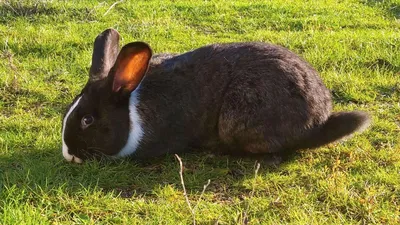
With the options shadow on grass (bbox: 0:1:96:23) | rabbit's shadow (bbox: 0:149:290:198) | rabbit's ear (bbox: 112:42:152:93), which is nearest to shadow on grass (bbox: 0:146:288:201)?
rabbit's shadow (bbox: 0:149:290:198)

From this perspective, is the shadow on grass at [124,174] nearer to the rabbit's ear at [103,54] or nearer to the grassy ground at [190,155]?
the grassy ground at [190,155]

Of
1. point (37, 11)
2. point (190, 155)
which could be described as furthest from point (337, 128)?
point (37, 11)

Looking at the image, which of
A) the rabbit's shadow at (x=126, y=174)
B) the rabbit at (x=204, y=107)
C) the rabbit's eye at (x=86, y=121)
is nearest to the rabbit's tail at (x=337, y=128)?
the rabbit at (x=204, y=107)

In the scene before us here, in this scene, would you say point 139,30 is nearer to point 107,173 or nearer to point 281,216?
point 107,173

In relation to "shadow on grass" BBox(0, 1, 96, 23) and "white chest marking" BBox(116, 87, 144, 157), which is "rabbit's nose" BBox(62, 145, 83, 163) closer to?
"white chest marking" BBox(116, 87, 144, 157)

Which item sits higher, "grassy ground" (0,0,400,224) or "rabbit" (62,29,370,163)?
"rabbit" (62,29,370,163)

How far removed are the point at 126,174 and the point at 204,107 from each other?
2.34 ft

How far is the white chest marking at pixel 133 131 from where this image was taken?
13.3ft

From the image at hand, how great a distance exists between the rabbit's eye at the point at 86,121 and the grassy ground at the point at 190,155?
289 millimetres

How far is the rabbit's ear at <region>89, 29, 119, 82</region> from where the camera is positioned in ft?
13.8

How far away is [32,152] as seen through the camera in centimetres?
414

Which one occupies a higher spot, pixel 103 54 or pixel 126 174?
pixel 103 54

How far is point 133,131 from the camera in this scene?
4051 millimetres

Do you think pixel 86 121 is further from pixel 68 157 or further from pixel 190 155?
pixel 190 155
